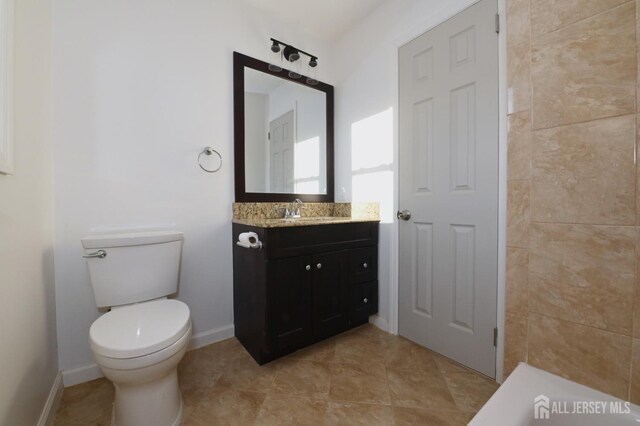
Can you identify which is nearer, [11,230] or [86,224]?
[11,230]

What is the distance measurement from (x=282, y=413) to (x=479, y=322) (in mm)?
1172

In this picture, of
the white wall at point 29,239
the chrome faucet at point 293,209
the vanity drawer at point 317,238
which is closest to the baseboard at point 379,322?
the vanity drawer at point 317,238

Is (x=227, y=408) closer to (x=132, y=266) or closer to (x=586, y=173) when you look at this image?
(x=132, y=266)

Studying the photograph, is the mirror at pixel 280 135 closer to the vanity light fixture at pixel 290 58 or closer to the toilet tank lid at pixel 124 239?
the vanity light fixture at pixel 290 58

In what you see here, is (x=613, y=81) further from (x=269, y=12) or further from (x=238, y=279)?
(x=269, y=12)

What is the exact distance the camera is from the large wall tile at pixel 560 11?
2.53ft

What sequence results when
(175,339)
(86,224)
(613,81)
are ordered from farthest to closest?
(86,224) < (175,339) < (613,81)

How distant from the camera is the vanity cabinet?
1.52m

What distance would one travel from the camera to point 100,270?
1.34 meters

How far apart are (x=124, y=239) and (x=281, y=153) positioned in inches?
48.3

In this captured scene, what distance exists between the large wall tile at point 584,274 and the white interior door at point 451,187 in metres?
0.57

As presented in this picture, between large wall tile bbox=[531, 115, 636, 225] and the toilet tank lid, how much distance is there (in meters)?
1.74

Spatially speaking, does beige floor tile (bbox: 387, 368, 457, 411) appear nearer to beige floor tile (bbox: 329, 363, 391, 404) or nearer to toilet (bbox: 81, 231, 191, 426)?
beige floor tile (bbox: 329, 363, 391, 404)

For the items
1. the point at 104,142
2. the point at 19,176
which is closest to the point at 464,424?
the point at 19,176
